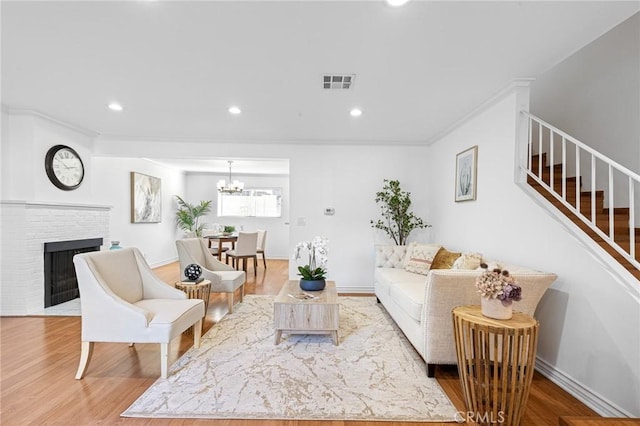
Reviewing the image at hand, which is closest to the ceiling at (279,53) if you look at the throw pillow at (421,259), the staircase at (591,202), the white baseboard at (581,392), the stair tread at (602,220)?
the staircase at (591,202)

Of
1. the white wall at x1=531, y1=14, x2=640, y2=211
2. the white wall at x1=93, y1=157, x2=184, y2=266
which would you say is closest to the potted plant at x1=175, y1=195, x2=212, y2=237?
the white wall at x1=93, y1=157, x2=184, y2=266

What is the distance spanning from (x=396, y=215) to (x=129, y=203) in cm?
515

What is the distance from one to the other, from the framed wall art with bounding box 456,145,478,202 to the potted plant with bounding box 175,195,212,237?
20.0 ft

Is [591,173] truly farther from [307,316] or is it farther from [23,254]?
[23,254]

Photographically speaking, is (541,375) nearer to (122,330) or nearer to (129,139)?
(122,330)

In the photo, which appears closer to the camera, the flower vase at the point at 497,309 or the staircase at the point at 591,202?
the flower vase at the point at 497,309

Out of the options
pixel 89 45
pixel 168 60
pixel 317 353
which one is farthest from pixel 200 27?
pixel 317 353

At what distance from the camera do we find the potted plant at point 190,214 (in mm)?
7834

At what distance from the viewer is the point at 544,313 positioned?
249cm

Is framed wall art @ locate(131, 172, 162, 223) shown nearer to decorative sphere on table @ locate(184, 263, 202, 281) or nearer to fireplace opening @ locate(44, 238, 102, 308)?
fireplace opening @ locate(44, 238, 102, 308)

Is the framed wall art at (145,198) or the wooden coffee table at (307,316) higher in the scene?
the framed wall art at (145,198)

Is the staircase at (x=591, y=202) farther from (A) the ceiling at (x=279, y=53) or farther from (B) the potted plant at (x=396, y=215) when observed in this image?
(B) the potted plant at (x=396, y=215)

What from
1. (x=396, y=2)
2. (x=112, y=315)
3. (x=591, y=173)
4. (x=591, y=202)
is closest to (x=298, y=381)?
(x=112, y=315)

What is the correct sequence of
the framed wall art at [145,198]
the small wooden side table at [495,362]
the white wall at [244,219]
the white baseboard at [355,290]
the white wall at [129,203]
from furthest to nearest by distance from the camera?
1. the white wall at [244,219]
2. the framed wall art at [145,198]
3. the white wall at [129,203]
4. the white baseboard at [355,290]
5. the small wooden side table at [495,362]
